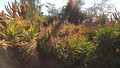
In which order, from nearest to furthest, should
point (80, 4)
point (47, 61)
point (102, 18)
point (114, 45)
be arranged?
point (47, 61)
point (114, 45)
point (102, 18)
point (80, 4)

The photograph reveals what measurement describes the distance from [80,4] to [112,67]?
16.5m

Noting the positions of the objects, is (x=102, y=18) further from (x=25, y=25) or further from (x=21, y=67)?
(x=21, y=67)

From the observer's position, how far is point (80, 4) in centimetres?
2472

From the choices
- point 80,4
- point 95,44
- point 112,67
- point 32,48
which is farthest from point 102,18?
point 80,4

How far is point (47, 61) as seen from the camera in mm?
8344

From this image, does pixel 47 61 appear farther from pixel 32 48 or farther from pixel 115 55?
pixel 115 55

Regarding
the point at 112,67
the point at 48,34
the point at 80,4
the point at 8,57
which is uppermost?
the point at 80,4

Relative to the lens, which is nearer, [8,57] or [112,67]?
[8,57]

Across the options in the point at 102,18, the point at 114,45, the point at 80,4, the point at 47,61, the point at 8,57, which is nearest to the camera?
the point at 8,57

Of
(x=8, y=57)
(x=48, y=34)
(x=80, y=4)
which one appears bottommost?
(x=8, y=57)

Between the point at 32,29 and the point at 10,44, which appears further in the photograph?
the point at 32,29

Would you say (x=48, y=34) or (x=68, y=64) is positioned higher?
(x=48, y=34)

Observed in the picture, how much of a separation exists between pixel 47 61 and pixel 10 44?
1.37 meters

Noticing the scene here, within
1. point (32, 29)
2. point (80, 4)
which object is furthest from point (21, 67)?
point (80, 4)
